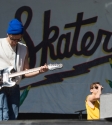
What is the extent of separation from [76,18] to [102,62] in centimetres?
87

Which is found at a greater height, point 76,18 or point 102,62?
point 76,18

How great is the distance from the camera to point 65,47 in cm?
999

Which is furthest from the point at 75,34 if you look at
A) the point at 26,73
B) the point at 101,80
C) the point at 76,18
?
the point at 26,73

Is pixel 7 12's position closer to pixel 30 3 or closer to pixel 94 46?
pixel 30 3

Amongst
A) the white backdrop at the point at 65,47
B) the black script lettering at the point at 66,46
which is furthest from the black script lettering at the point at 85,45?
the black script lettering at the point at 66,46

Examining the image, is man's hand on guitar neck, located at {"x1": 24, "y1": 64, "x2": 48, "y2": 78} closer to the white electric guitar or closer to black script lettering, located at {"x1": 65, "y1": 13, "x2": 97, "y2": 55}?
the white electric guitar

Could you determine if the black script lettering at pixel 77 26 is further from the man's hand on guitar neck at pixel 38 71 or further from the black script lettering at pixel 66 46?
the man's hand on guitar neck at pixel 38 71

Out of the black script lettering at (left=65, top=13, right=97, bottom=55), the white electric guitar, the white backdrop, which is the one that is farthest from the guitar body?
the black script lettering at (left=65, top=13, right=97, bottom=55)

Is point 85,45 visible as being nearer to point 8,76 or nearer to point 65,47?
point 65,47

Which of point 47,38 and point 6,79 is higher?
point 47,38

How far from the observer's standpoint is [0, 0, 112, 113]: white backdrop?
9914 mm

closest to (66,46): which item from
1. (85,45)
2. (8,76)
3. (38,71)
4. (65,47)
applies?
(65,47)

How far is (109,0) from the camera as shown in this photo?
32.4 feet

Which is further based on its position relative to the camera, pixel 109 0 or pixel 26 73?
pixel 109 0
